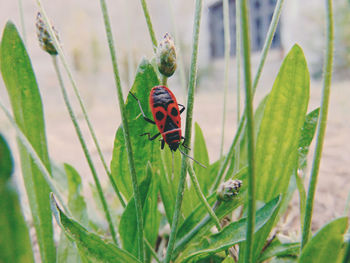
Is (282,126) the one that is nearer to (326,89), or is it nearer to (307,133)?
(307,133)

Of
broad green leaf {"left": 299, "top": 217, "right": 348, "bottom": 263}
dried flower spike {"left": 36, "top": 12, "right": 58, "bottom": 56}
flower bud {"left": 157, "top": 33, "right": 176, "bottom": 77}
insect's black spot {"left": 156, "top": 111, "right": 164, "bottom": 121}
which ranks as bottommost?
broad green leaf {"left": 299, "top": 217, "right": 348, "bottom": 263}

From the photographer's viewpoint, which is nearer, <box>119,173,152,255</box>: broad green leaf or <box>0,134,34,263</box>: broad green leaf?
<box>0,134,34,263</box>: broad green leaf

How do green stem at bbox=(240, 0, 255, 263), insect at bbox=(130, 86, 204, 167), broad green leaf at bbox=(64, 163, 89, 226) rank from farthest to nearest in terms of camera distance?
broad green leaf at bbox=(64, 163, 89, 226) < insect at bbox=(130, 86, 204, 167) < green stem at bbox=(240, 0, 255, 263)

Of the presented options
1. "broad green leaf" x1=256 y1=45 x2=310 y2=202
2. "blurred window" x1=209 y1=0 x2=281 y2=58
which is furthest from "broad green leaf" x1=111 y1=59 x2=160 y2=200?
"blurred window" x1=209 y1=0 x2=281 y2=58

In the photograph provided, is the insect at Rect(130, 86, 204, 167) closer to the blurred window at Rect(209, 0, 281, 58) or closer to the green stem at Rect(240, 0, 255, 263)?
Answer: the green stem at Rect(240, 0, 255, 263)

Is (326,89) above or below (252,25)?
below

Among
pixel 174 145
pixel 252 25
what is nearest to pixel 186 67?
pixel 252 25

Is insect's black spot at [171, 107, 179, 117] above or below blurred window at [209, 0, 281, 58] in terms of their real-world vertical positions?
below

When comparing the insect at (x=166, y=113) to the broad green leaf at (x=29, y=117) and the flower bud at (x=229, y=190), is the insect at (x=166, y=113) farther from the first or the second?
the broad green leaf at (x=29, y=117)
